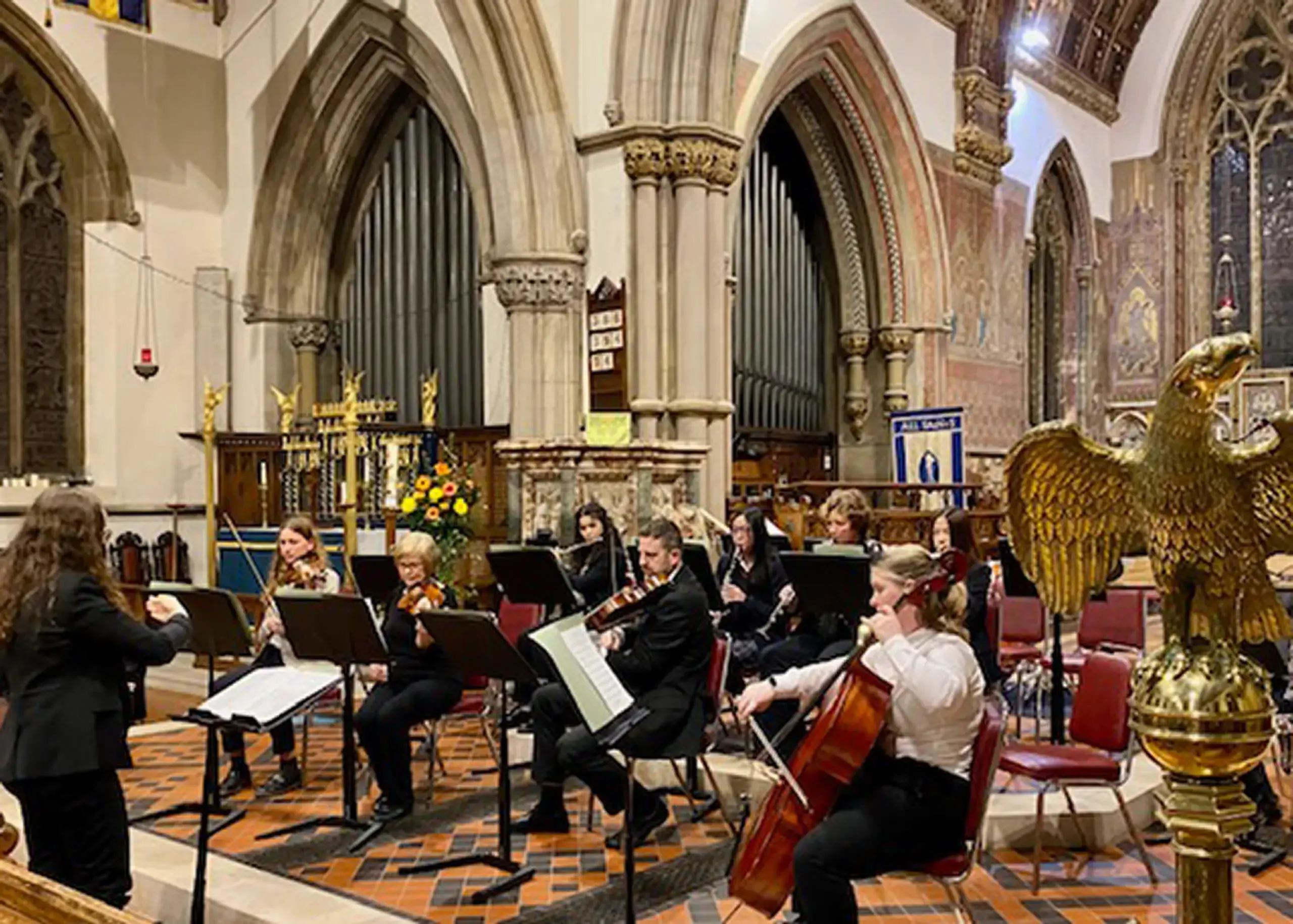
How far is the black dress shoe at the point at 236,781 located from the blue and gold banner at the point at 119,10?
9858mm

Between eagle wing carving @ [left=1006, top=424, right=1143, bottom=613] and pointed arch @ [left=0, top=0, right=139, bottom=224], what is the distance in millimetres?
13299

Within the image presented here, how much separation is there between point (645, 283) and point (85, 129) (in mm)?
6486

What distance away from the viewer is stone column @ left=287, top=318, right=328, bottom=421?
575 inches

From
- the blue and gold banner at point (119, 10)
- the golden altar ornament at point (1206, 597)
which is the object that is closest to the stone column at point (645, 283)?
the blue and gold banner at point (119, 10)

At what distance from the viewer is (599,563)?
7.25 metres

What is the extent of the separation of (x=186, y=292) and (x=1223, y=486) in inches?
551

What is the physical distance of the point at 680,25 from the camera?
35.8 feet

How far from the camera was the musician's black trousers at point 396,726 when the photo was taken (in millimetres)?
5520

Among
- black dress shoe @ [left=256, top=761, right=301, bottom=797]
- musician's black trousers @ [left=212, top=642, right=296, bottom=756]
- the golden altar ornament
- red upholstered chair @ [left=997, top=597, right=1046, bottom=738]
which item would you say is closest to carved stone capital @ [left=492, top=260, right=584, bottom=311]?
red upholstered chair @ [left=997, top=597, right=1046, bottom=738]

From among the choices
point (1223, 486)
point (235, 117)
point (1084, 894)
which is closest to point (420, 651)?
point (1084, 894)

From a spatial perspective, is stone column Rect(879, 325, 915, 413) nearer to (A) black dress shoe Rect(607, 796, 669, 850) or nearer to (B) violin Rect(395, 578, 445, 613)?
(B) violin Rect(395, 578, 445, 613)

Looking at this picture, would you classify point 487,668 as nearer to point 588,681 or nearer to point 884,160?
point 588,681

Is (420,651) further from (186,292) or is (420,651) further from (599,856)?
(186,292)

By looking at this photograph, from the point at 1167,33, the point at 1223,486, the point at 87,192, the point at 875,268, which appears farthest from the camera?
the point at 1167,33
